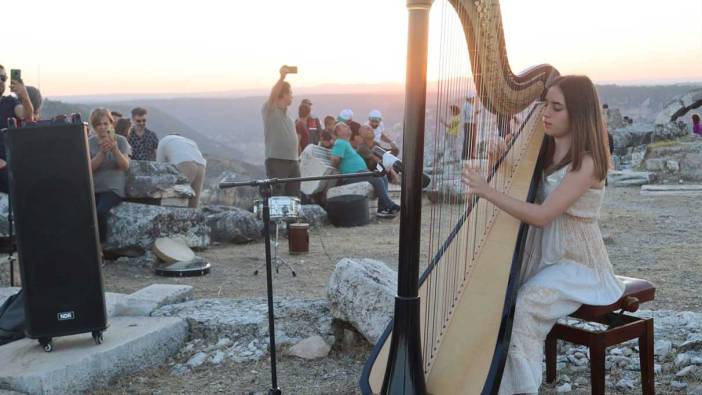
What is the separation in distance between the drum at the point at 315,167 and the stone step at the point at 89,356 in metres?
6.58

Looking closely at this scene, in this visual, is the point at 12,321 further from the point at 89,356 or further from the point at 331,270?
the point at 331,270

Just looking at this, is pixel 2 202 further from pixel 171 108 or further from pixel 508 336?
pixel 171 108

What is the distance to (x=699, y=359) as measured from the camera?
12.5 ft

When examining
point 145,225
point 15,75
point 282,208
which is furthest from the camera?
point 145,225

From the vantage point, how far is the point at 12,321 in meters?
4.37

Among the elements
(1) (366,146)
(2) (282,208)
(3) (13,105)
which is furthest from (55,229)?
(1) (366,146)

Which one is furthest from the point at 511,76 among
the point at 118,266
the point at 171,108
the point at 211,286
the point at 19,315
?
the point at 171,108

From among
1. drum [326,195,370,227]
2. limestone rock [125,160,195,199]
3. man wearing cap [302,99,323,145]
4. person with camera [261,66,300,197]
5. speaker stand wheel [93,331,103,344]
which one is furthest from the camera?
man wearing cap [302,99,323,145]

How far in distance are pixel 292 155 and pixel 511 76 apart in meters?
5.71

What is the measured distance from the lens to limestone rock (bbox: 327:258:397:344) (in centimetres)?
411

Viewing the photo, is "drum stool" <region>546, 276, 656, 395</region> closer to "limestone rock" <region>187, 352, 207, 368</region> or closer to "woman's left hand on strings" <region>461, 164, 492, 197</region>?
"woman's left hand on strings" <region>461, 164, 492, 197</region>

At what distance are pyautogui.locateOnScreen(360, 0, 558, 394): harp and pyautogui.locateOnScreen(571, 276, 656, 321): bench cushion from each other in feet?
1.13

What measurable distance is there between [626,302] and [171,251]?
17.0ft

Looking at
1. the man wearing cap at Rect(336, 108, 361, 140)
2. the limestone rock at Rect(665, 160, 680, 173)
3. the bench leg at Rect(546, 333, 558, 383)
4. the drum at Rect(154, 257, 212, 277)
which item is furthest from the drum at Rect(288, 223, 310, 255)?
the limestone rock at Rect(665, 160, 680, 173)
